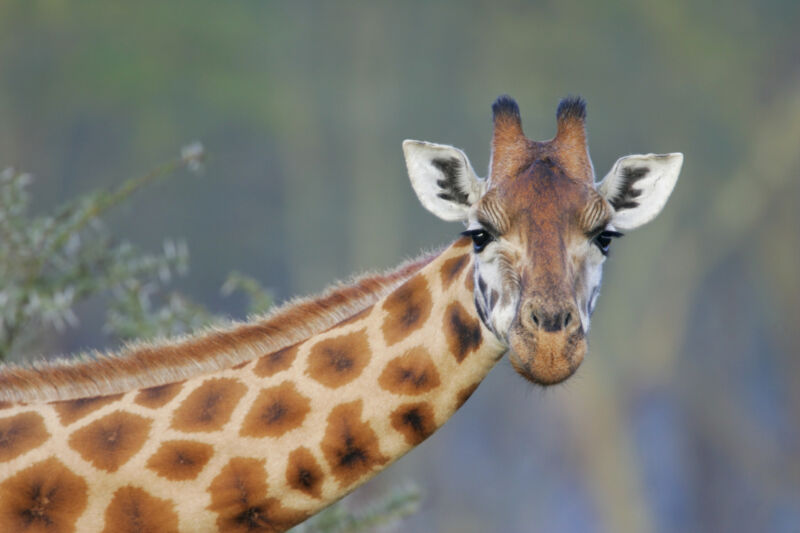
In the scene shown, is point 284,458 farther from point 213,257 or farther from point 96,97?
point 96,97

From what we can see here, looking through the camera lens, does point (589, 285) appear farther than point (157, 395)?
No

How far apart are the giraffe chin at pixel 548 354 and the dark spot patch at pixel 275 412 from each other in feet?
3.21

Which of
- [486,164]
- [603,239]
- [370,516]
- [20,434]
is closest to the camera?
[20,434]

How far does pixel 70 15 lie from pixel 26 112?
5.59 ft

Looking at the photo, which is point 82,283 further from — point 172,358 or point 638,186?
point 638,186

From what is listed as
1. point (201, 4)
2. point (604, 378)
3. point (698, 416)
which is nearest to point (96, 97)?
point (201, 4)

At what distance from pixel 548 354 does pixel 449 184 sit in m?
0.98

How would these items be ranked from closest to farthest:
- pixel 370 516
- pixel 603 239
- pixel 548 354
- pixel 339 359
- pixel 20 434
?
pixel 548 354 < pixel 20 434 < pixel 603 239 < pixel 339 359 < pixel 370 516

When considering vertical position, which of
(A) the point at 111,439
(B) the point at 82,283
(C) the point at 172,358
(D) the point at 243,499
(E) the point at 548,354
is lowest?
(E) the point at 548,354

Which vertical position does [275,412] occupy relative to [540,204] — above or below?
below

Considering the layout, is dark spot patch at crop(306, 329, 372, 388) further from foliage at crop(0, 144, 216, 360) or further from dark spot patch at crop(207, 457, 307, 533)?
foliage at crop(0, 144, 216, 360)

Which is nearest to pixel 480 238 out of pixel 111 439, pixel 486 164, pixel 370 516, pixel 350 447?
pixel 350 447

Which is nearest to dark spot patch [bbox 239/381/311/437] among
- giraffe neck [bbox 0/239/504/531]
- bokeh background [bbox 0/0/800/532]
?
giraffe neck [bbox 0/239/504/531]

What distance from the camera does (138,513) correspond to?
4.42m
